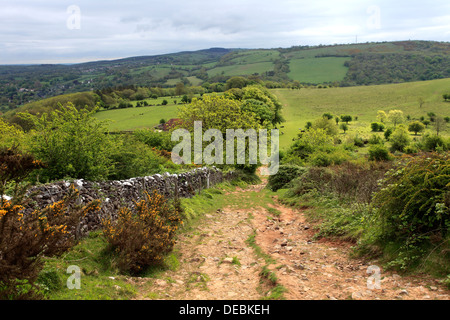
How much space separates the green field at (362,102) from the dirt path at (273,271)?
65539mm

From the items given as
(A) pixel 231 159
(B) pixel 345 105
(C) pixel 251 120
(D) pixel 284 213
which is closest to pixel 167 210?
(D) pixel 284 213

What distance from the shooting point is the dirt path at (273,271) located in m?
5.72

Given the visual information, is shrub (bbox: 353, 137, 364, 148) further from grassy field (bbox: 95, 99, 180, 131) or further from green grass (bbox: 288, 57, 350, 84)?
green grass (bbox: 288, 57, 350, 84)

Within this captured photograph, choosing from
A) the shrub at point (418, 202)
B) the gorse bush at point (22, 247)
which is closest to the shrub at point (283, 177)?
the shrub at point (418, 202)

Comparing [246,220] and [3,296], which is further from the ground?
[3,296]

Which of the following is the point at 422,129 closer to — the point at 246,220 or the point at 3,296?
the point at 246,220

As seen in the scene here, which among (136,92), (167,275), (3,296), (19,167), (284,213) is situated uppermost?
(136,92)

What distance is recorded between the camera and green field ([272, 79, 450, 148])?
289 ft

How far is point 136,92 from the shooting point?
11088cm

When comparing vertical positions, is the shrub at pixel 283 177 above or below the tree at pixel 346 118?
below

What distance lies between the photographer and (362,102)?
352ft

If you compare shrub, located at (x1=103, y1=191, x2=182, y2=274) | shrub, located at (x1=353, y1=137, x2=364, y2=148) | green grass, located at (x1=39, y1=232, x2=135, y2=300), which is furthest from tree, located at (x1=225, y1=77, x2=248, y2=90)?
green grass, located at (x1=39, y1=232, x2=135, y2=300)

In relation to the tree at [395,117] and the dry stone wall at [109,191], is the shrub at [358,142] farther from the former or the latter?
the dry stone wall at [109,191]
